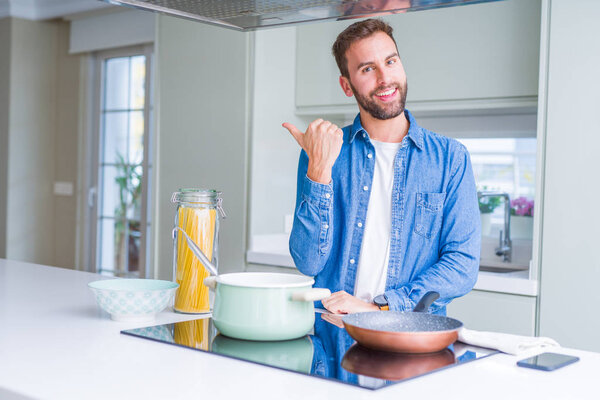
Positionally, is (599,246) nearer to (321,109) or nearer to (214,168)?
(321,109)

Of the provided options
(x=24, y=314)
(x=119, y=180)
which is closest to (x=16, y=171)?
(x=119, y=180)

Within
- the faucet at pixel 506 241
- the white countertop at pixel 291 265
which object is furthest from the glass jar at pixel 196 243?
the faucet at pixel 506 241

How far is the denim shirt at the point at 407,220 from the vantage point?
5.18ft

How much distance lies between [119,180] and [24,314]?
3.65 meters

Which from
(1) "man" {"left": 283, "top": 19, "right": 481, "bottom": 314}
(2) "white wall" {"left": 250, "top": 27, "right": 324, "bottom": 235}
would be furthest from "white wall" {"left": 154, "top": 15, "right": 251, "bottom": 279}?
(1) "man" {"left": 283, "top": 19, "right": 481, "bottom": 314}

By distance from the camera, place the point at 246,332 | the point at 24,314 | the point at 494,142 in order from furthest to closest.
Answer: the point at 494,142 → the point at 24,314 → the point at 246,332

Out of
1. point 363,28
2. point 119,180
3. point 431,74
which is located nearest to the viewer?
point 363,28

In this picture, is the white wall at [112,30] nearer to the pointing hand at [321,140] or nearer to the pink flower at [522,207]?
the pink flower at [522,207]

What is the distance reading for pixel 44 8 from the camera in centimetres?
489

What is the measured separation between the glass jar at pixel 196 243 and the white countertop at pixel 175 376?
0.62 ft

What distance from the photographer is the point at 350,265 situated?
174 centimetres

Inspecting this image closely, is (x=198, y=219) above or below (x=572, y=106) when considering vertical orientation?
below

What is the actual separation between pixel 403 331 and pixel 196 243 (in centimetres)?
55

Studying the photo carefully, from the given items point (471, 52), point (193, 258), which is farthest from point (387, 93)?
point (471, 52)
